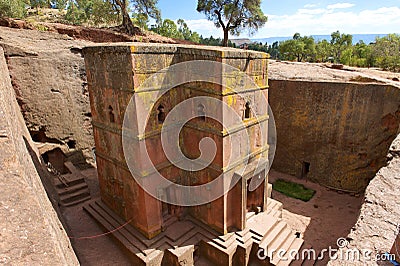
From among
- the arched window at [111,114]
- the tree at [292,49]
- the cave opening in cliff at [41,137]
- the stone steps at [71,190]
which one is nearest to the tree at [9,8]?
the cave opening in cliff at [41,137]

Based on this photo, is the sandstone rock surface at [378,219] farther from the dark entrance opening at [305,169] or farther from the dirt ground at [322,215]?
the dark entrance opening at [305,169]

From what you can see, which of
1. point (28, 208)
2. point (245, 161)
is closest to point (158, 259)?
point (245, 161)

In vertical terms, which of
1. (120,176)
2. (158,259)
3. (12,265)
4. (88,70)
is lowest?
(158,259)

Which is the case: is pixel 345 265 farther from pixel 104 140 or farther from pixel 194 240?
pixel 104 140

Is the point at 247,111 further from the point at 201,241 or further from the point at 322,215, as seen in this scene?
the point at 322,215

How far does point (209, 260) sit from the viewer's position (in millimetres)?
8820

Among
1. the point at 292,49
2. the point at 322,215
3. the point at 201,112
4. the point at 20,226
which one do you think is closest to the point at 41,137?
the point at 201,112

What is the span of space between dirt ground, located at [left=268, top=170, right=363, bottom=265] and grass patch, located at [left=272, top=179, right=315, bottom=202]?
27 cm

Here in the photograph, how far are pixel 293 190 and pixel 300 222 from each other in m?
2.95

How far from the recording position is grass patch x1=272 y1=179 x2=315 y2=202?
13516mm

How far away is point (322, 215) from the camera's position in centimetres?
1196

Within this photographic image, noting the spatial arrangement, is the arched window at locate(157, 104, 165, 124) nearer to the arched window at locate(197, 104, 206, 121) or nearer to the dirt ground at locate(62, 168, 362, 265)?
the arched window at locate(197, 104, 206, 121)

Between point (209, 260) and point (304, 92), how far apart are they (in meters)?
10.3

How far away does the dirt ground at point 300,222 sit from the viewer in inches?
355
